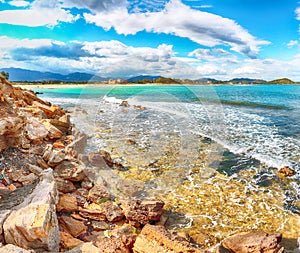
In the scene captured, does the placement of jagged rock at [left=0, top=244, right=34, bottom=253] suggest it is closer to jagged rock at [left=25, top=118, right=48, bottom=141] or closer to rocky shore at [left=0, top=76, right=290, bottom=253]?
rocky shore at [left=0, top=76, right=290, bottom=253]

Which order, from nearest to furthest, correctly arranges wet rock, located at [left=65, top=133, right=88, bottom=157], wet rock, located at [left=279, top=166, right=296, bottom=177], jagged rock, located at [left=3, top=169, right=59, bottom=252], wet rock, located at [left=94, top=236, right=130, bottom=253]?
jagged rock, located at [left=3, top=169, right=59, bottom=252] < wet rock, located at [left=94, top=236, right=130, bottom=253] < wet rock, located at [left=279, top=166, right=296, bottom=177] < wet rock, located at [left=65, top=133, right=88, bottom=157]

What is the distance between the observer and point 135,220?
6410 millimetres

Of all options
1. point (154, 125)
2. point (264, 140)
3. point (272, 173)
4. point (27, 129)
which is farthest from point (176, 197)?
point (154, 125)

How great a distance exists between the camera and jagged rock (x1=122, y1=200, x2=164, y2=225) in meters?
6.41

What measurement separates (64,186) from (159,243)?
12.5ft

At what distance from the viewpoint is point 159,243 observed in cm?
485

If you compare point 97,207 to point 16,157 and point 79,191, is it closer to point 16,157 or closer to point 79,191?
point 79,191

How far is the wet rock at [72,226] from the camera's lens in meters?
5.75

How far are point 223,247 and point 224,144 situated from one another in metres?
9.63

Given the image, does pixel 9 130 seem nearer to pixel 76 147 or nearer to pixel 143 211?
pixel 76 147

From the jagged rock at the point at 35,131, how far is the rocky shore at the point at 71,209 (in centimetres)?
4

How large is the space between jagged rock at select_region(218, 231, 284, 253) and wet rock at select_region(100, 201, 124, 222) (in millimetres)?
2571

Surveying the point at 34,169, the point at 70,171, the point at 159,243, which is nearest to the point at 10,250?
the point at 159,243

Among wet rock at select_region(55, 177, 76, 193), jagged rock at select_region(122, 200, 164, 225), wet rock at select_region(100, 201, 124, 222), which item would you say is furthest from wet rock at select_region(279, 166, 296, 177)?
wet rock at select_region(55, 177, 76, 193)
